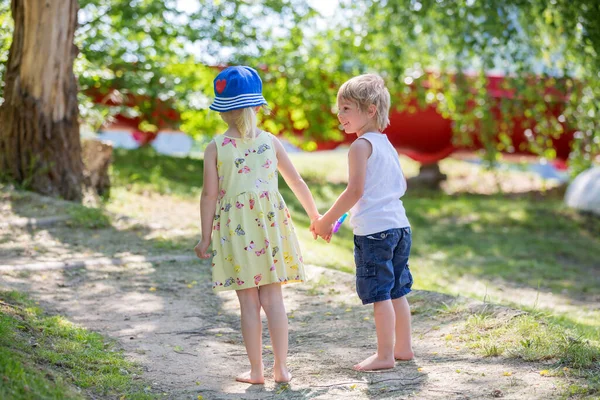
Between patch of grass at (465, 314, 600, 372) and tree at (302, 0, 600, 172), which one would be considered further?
tree at (302, 0, 600, 172)

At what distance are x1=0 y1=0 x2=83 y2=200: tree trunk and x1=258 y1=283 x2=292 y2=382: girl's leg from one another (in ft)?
14.8

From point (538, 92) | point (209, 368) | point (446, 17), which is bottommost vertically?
point (209, 368)

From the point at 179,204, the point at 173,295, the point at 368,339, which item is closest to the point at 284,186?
the point at 179,204

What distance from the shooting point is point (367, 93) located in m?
3.61

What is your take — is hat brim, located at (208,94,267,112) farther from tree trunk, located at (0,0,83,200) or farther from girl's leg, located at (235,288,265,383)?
tree trunk, located at (0,0,83,200)

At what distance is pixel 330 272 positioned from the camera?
5594 millimetres

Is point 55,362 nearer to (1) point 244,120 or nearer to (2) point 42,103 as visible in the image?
(1) point 244,120

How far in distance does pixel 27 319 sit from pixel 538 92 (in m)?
8.18

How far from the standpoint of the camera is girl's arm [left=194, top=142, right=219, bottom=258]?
11.5 feet

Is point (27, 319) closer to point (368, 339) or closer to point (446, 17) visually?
point (368, 339)

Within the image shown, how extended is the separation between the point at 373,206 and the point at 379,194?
6 centimetres

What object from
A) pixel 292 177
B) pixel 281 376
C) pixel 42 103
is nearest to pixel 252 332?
pixel 281 376

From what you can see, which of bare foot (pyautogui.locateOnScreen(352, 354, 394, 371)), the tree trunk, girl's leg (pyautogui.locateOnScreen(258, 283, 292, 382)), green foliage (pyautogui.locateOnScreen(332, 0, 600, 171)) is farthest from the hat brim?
green foliage (pyautogui.locateOnScreen(332, 0, 600, 171))

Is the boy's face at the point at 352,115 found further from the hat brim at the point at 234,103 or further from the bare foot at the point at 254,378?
the bare foot at the point at 254,378
